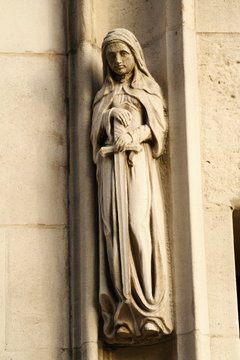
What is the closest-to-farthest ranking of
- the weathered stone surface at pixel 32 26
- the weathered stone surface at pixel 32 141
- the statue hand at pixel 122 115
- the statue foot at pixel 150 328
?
the statue foot at pixel 150 328 → the statue hand at pixel 122 115 → the weathered stone surface at pixel 32 141 → the weathered stone surface at pixel 32 26

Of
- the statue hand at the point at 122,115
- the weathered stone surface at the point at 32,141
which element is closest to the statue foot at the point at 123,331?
the weathered stone surface at the point at 32,141

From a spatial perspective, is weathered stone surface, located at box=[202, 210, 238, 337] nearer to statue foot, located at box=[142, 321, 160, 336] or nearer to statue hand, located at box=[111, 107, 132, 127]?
statue foot, located at box=[142, 321, 160, 336]

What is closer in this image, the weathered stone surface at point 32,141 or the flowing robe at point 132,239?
the flowing robe at point 132,239

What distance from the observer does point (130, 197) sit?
8086 millimetres

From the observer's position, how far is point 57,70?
28.3ft

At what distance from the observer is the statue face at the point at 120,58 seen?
329 inches

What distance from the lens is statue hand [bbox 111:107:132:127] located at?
8227 mm

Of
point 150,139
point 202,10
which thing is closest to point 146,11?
point 202,10

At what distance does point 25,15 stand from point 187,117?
114 cm

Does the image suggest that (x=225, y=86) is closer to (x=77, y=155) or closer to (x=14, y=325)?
(x=77, y=155)

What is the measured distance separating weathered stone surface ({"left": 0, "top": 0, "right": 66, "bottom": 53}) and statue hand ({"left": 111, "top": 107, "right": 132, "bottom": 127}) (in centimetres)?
63

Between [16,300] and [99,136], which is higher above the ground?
[99,136]

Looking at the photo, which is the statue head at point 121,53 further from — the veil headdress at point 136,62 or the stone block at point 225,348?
the stone block at point 225,348

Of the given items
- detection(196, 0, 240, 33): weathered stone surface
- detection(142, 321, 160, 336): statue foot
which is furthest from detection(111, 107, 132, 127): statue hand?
detection(142, 321, 160, 336): statue foot
